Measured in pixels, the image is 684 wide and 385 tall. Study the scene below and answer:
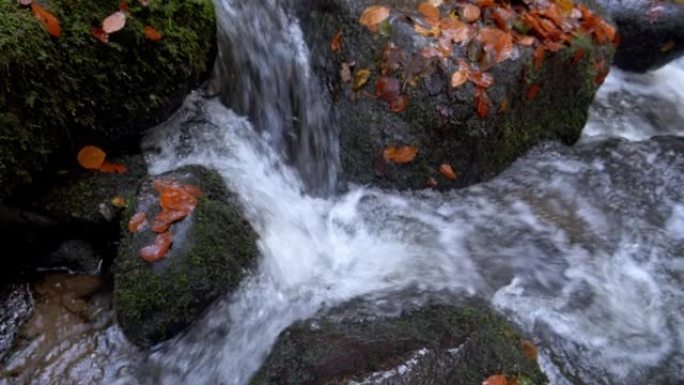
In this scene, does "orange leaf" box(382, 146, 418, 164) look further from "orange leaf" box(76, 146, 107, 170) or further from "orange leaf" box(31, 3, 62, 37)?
"orange leaf" box(31, 3, 62, 37)

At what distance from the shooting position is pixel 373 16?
13.5 feet

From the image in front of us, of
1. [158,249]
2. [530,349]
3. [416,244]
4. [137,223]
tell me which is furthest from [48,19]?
[530,349]

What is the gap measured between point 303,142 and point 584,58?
7.85 feet

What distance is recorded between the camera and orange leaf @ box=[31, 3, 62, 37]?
300 cm

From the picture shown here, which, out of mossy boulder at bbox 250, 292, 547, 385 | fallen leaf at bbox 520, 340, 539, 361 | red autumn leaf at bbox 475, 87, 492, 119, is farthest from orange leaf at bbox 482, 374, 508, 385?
red autumn leaf at bbox 475, 87, 492, 119

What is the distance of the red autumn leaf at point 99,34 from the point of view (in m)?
3.22

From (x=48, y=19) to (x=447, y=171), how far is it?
278 centimetres

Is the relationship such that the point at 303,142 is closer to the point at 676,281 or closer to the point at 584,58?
the point at 584,58

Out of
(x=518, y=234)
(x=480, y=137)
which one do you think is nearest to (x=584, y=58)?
(x=480, y=137)

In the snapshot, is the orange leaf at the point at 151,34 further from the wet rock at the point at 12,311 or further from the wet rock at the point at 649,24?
the wet rock at the point at 649,24

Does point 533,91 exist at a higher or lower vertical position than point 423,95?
lower

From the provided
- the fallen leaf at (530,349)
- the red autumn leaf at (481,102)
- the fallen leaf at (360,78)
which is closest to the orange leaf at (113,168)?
the fallen leaf at (360,78)

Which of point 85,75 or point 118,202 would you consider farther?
point 118,202

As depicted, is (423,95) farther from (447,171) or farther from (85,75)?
(85,75)
